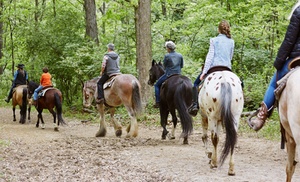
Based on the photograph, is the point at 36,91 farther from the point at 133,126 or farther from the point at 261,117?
the point at 261,117

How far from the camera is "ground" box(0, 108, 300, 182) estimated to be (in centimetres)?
805

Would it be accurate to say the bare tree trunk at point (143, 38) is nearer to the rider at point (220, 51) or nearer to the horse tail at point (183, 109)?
the horse tail at point (183, 109)

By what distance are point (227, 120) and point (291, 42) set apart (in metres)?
2.33

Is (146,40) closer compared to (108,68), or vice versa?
(108,68)

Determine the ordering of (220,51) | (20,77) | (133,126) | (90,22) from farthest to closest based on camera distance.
Result: (90,22) → (20,77) → (133,126) → (220,51)

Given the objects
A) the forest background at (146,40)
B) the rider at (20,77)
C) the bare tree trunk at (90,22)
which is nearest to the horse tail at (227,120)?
the forest background at (146,40)

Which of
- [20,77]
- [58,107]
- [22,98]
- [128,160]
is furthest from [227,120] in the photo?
[20,77]

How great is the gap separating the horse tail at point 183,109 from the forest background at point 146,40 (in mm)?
6799

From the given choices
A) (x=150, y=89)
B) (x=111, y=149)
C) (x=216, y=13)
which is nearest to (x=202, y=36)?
(x=216, y=13)

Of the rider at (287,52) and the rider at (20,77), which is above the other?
the rider at (287,52)

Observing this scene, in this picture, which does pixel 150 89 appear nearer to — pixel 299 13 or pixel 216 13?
pixel 216 13

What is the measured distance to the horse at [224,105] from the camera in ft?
25.4

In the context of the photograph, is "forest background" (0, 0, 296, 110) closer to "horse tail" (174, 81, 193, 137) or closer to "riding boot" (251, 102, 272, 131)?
"horse tail" (174, 81, 193, 137)

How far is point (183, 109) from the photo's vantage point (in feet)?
37.1
